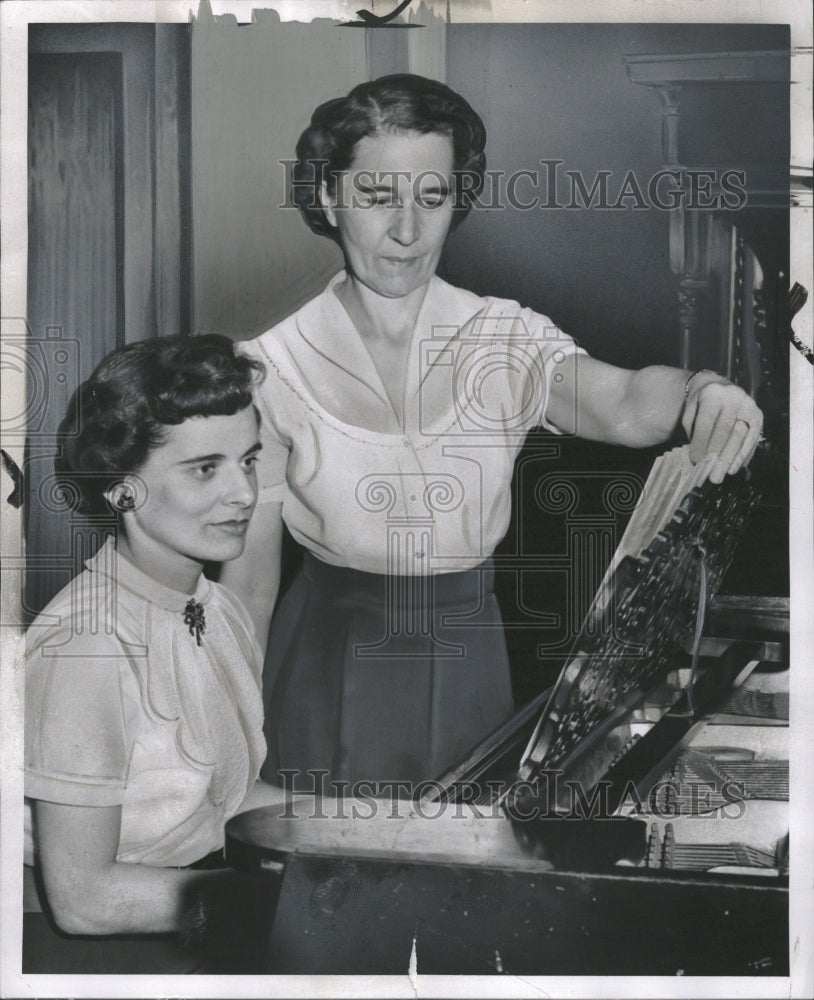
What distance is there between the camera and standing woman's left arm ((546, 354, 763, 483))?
188 cm

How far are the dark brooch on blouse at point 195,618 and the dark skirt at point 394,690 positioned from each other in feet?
0.54

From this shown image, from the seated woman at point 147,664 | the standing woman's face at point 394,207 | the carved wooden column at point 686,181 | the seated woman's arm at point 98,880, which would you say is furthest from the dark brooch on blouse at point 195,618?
the carved wooden column at point 686,181

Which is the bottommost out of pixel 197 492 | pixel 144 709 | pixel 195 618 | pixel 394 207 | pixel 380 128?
pixel 144 709

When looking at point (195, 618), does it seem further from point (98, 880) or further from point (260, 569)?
point (98, 880)

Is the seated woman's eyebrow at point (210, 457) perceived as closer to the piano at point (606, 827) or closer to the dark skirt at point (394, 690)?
the dark skirt at point (394, 690)

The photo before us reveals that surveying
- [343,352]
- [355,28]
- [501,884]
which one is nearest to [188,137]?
[355,28]

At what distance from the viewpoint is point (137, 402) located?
6.08ft

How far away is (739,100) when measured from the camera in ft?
6.27

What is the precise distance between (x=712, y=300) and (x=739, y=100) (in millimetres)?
373

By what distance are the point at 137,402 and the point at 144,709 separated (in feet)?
1.79

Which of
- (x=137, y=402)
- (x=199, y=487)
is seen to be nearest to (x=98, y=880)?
(x=199, y=487)

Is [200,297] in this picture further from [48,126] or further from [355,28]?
[355,28]

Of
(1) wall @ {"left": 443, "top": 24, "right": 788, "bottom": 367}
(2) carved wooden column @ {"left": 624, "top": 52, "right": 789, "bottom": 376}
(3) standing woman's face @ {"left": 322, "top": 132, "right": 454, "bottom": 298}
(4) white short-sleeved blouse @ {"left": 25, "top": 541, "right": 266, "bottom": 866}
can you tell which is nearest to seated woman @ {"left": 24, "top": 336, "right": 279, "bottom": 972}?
(4) white short-sleeved blouse @ {"left": 25, "top": 541, "right": 266, "bottom": 866}

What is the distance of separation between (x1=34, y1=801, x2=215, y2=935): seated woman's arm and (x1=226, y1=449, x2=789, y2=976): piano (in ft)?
0.43
